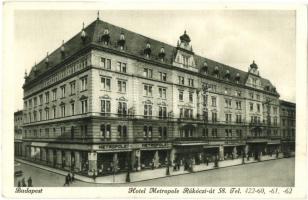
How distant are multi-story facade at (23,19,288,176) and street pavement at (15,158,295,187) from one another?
1553 millimetres

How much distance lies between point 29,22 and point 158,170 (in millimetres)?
9713

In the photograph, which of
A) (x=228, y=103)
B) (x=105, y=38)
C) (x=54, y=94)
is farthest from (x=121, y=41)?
(x=228, y=103)

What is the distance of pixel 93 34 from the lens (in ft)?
55.7

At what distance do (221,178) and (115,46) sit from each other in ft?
29.1

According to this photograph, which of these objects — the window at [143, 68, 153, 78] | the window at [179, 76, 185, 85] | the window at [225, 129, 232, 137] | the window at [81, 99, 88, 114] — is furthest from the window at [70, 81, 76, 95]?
the window at [225, 129, 232, 137]

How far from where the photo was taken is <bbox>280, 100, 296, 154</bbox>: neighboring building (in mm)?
15672

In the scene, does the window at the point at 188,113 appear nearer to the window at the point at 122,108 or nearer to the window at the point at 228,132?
the window at the point at 228,132

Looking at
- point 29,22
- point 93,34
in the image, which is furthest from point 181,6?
point 29,22

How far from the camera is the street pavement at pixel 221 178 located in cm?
1517

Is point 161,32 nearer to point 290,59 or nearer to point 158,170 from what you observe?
point 290,59

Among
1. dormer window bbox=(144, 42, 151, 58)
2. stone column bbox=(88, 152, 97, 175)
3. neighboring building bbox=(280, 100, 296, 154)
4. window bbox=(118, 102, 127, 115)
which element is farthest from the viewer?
dormer window bbox=(144, 42, 151, 58)

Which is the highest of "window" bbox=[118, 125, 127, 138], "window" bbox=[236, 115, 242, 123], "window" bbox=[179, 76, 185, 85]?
"window" bbox=[179, 76, 185, 85]

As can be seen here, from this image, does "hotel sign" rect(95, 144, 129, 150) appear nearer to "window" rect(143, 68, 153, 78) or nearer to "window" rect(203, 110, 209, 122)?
"window" rect(143, 68, 153, 78)

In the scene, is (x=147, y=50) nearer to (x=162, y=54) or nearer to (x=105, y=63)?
(x=162, y=54)
